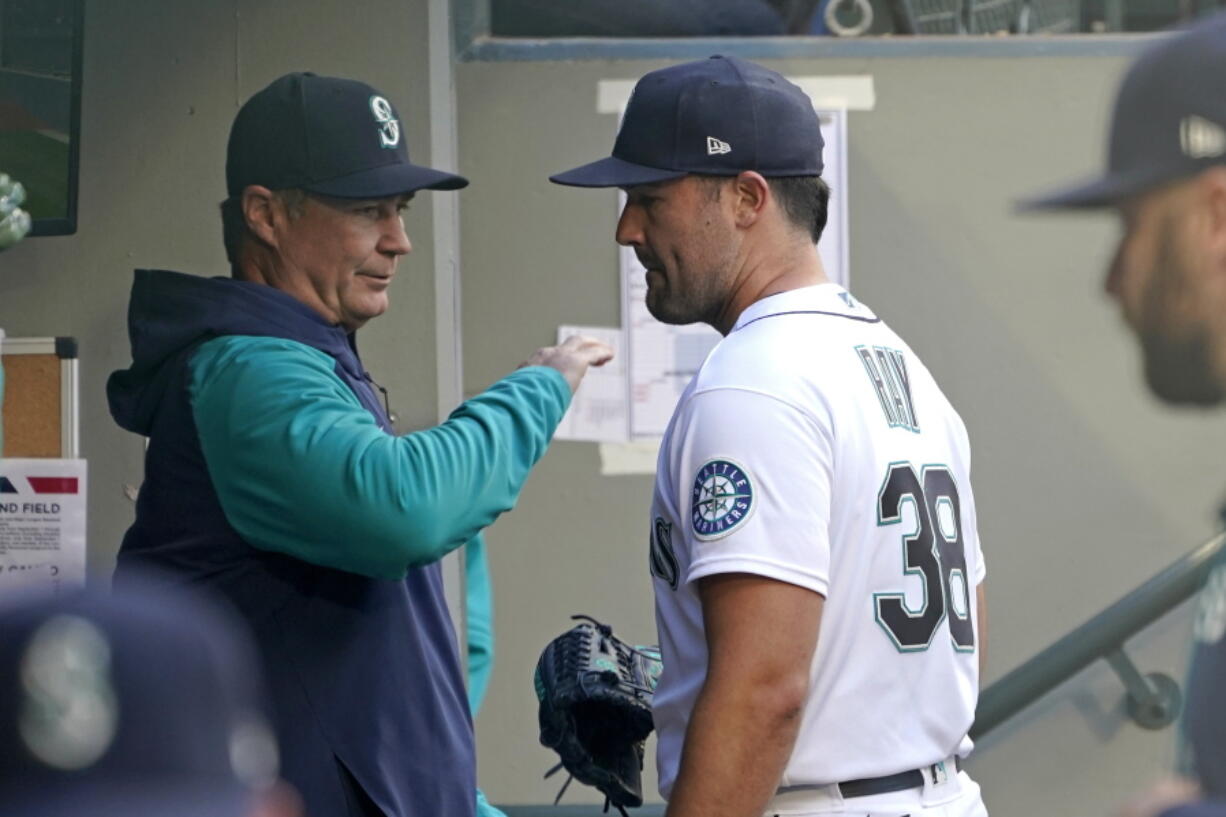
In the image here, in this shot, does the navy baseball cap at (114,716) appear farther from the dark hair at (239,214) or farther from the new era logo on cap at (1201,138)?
the dark hair at (239,214)

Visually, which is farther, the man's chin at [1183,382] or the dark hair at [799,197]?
the dark hair at [799,197]

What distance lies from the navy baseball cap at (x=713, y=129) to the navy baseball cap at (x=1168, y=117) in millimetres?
955

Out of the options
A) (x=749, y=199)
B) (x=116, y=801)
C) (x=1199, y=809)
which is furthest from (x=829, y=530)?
(x=116, y=801)

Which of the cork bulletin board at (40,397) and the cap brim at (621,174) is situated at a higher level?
the cap brim at (621,174)

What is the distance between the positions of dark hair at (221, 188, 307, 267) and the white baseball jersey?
31.3 inches

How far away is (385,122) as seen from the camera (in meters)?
2.75

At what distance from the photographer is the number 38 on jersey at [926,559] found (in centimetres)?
223

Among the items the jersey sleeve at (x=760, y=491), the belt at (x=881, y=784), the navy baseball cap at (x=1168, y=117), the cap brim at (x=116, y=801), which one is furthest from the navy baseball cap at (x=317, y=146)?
the cap brim at (x=116, y=801)

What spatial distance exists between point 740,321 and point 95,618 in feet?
4.29

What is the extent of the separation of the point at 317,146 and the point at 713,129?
67cm

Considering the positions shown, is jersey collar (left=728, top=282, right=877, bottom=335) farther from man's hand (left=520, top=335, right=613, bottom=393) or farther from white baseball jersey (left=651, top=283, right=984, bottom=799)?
man's hand (left=520, top=335, right=613, bottom=393)

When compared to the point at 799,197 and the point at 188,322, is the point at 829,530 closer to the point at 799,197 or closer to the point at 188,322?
the point at 799,197

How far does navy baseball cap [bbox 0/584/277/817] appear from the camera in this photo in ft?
3.77

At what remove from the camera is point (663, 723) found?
91.7 inches
